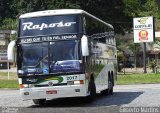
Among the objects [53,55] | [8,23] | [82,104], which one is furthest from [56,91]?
[8,23]

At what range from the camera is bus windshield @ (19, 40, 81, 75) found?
18156 mm

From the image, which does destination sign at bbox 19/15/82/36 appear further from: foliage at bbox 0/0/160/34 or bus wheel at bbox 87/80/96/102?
foliage at bbox 0/0/160/34

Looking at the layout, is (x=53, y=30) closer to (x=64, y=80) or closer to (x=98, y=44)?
(x=64, y=80)

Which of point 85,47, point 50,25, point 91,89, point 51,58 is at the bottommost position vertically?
point 91,89

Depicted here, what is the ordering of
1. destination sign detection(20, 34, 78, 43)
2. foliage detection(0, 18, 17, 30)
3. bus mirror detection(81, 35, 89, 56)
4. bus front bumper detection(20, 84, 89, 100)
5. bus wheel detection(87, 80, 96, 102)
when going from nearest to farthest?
bus mirror detection(81, 35, 89, 56) → bus front bumper detection(20, 84, 89, 100) → destination sign detection(20, 34, 78, 43) → bus wheel detection(87, 80, 96, 102) → foliage detection(0, 18, 17, 30)

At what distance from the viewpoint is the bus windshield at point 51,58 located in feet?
59.6

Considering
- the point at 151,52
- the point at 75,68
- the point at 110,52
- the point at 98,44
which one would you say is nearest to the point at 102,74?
the point at 98,44

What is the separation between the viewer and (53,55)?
18281 millimetres

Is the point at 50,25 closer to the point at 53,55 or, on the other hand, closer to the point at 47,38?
A: the point at 47,38

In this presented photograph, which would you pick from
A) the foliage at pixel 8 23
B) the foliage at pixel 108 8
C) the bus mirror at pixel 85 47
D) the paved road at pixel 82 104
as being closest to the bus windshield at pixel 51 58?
the bus mirror at pixel 85 47

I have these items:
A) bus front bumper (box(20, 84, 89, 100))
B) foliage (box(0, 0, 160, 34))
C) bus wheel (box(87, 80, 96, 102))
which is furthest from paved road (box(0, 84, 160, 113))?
foliage (box(0, 0, 160, 34))

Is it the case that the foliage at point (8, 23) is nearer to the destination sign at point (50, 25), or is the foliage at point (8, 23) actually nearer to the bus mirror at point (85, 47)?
the destination sign at point (50, 25)

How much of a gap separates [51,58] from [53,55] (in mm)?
136

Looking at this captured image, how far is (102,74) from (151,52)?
3288 inches
